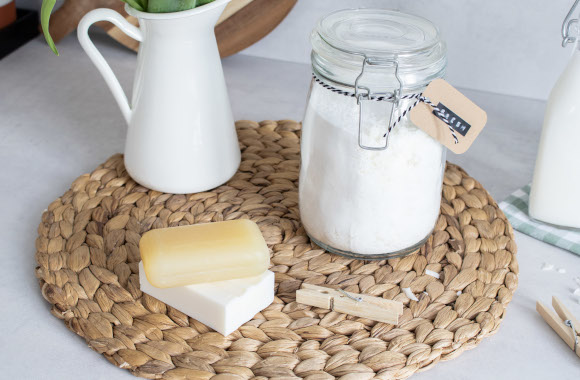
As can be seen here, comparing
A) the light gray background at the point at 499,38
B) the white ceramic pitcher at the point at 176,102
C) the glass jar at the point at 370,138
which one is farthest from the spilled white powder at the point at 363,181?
the light gray background at the point at 499,38

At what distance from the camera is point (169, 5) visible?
667 millimetres

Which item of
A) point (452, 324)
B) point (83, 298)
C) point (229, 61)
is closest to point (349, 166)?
point (452, 324)

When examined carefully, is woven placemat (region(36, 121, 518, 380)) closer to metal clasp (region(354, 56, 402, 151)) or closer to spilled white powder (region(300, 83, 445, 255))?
spilled white powder (region(300, 83, 445, 255))

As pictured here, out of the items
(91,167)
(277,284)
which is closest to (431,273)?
(277,284)

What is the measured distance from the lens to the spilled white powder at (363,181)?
62 cm

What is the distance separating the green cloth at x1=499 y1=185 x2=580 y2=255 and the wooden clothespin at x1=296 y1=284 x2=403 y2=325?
23 centimetres

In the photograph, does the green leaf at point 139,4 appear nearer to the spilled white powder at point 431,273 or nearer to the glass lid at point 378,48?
the glass lid at point 378,48

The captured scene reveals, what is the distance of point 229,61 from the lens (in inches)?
45.3

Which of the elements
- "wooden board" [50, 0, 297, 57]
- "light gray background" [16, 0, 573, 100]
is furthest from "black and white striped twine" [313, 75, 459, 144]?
"wooden board" [50, 0, 297, 57]

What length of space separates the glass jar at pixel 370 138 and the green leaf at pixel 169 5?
131mm

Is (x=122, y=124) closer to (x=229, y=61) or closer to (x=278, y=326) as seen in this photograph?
(x=229, y=61)

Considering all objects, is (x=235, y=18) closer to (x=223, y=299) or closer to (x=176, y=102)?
(x=176, y=102)

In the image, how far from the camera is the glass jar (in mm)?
601

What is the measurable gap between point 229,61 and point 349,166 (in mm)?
577
